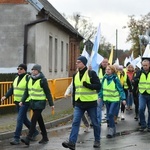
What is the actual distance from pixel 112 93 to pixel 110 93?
5 centimetres

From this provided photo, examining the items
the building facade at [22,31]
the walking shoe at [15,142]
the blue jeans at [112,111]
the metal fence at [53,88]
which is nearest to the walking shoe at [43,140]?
the walking shoe at [15,142]

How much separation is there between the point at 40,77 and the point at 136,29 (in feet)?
209

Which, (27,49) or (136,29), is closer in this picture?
(27,49)

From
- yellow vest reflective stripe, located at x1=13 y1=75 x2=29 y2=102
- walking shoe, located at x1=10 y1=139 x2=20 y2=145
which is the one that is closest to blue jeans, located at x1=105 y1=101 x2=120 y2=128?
yellow vest reflective stripe, located at x1=13 y1=75 x2=29 y2=102

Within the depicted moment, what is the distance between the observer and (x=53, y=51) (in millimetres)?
26266

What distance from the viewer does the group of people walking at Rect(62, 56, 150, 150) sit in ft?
31.0

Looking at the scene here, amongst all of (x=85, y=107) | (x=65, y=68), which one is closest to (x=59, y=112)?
(x=85, y=107)

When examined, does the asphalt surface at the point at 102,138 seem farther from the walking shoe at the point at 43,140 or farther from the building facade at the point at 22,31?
the building facade at the point at 22,31

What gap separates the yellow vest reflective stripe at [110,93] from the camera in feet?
37.1

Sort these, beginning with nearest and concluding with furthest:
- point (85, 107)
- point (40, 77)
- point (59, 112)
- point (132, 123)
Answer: point (85, 107)
point (40, 77)
point (132, 123)
point (59, 112)

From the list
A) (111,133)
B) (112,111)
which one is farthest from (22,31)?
(111,133)

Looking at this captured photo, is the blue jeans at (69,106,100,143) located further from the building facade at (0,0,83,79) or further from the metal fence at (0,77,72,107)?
the building facade at (0,0,83,79)

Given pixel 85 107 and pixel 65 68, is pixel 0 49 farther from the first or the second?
pixel 85 107

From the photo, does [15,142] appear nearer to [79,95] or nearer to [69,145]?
[69,145]
